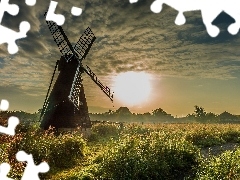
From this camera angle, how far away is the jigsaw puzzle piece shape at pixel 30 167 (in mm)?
5898

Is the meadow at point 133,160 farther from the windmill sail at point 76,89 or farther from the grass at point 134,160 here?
the windmill sail at point 76,89

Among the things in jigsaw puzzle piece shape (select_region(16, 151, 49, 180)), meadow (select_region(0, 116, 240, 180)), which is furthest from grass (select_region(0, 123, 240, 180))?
jigsaw puzzle piece shape (select_region(16, 151, 49, 180))

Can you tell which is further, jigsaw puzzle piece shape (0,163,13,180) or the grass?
the grass

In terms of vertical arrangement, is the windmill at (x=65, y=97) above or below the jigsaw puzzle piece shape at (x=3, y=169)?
above

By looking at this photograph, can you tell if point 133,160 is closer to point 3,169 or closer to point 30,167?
point 3,169

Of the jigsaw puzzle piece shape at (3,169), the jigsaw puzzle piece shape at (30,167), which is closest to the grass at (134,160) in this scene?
the jigsaw puzzle piece shape at (3,169)

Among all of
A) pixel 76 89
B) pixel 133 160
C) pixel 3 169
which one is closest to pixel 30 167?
pixel 3 169

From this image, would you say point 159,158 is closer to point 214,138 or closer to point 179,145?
point 179,145

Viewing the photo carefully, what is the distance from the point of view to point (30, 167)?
6055 mm

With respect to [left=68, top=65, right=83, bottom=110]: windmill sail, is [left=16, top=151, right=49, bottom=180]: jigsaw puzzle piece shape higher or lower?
lower

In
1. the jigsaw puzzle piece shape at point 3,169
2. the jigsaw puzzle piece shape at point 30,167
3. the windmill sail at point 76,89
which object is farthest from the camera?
the windmill sail at point 76,89

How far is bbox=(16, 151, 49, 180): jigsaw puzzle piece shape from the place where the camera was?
590 cm

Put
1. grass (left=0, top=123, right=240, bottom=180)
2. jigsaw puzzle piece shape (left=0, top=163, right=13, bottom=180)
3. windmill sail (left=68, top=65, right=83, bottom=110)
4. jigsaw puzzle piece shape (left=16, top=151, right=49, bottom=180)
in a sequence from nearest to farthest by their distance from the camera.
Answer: jigsaw puzzle piece shape (left=16, top=151, right=49, bottom=180), jigsaw puzzle piece shape (left=0, top=163, right=13, bottom=180), grass (left=0, top=123, right=240, bottom=180), windmill sail (left=68, top=65, right=83, bottom=110)

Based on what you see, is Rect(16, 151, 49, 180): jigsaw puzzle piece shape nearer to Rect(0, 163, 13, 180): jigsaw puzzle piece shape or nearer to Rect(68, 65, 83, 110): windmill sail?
Rect(0, 163, 13, 180): jigsaw puzzle piece shape
